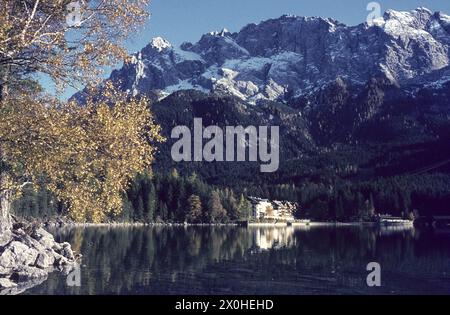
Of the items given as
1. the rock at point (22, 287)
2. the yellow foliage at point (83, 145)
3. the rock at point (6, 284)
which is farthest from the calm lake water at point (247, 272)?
the yellow foliage at point (83, 145)

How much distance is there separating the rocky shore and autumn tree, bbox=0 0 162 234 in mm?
15944

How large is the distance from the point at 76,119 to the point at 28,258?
84.9ft

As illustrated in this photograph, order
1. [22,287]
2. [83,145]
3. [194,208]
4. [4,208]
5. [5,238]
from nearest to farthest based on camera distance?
[83,145]
[22,287]
[4,208]
[5,238]
[194,208]

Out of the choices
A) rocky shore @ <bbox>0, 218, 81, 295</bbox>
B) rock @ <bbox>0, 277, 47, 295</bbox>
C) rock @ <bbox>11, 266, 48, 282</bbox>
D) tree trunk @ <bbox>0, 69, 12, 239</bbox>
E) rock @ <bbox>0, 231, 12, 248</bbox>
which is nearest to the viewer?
tree trunk @ <bbox>0, 69, 12, 239</bbox>

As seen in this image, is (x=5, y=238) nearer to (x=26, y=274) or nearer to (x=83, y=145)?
(x=26, y=274)

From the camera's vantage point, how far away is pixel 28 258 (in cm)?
4247

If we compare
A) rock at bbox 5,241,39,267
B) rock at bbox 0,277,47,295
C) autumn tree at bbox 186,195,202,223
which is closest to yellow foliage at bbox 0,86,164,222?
rock at bbox 0,277,47,295

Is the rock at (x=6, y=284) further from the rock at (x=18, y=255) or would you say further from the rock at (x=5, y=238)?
the rock at (x=5, y=238)

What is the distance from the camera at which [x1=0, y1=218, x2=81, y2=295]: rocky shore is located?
37.4 metres

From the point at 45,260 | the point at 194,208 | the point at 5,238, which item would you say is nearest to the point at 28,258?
the point at 45,260

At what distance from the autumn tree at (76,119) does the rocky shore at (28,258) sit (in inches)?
628

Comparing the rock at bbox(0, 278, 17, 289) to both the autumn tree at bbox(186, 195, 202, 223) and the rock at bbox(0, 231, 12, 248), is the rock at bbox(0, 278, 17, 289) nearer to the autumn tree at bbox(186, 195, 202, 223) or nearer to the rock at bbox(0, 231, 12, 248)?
the rock at bbox(0, 231, 12, 248)
